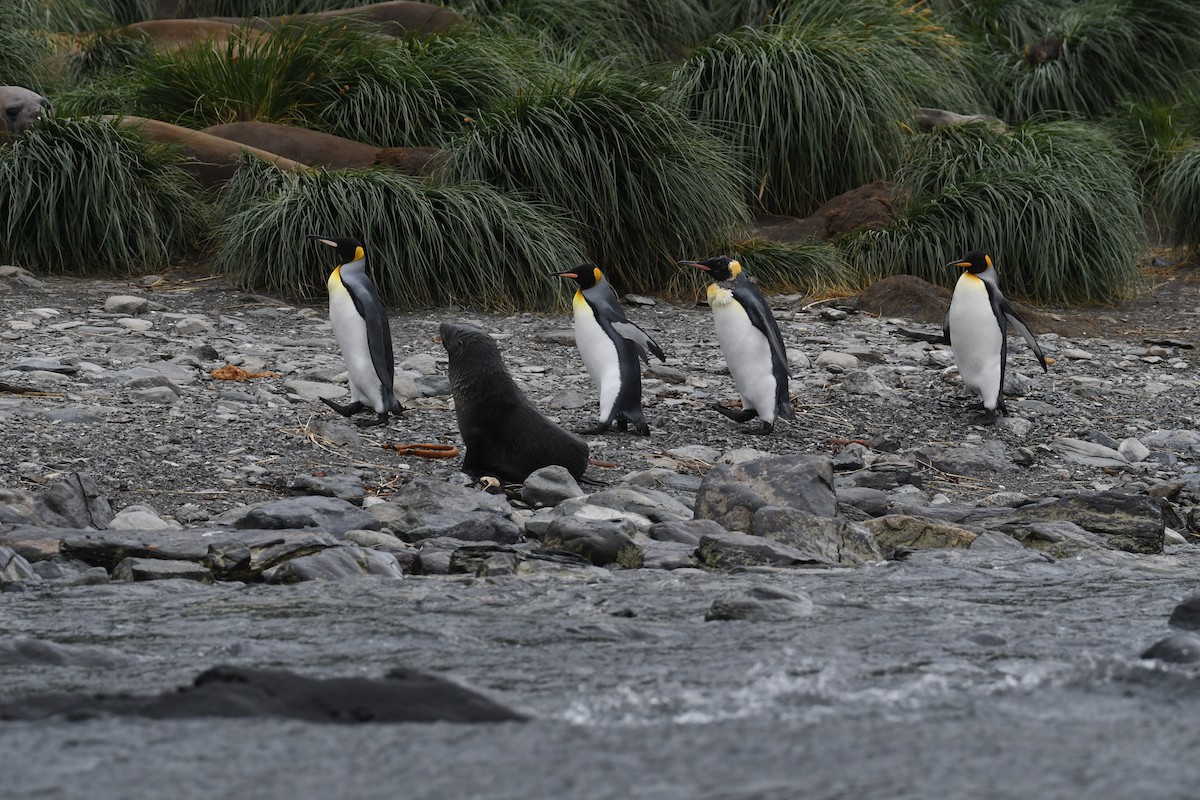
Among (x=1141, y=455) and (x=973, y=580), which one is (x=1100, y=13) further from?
(x=973, y=580)

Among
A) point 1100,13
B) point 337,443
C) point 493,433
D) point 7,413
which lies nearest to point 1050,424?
point 493,433

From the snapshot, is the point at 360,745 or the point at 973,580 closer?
the point at 360,745

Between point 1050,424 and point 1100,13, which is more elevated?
point 1100,13

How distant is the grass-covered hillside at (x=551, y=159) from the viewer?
7.85 m

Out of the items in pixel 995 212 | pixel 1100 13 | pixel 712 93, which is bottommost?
pixel 995 212

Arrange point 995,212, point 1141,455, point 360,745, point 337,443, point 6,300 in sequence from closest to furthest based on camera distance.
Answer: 1. point 360,745
2. point 337,443
3. point 1141,455
4. point 6,300
5. point 995,212

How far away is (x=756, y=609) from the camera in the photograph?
2.79m

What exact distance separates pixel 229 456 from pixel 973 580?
96.3 inches

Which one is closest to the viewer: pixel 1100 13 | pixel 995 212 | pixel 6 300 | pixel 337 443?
pixel 337 443

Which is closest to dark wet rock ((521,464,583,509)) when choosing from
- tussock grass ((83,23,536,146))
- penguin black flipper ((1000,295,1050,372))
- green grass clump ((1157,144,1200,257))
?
penguin black flipper ((1000,295,1050,372))

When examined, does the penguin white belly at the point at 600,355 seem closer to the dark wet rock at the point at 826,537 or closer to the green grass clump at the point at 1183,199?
the dark wet rock at the point at 826,537

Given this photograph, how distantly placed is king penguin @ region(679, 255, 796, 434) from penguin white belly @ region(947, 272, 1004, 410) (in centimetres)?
92

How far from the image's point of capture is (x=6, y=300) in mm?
7234

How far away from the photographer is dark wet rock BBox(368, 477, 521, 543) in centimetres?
373
